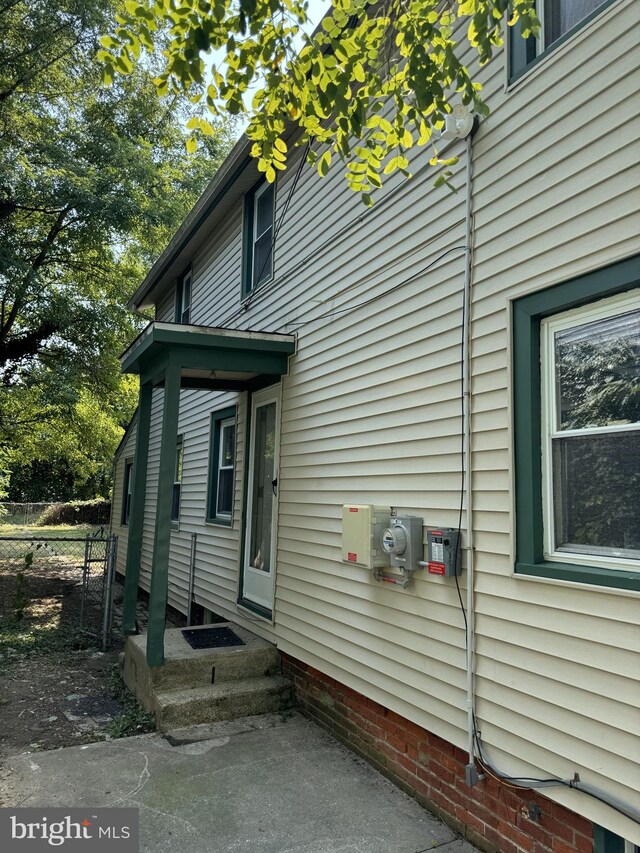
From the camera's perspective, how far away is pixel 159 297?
12812 mm

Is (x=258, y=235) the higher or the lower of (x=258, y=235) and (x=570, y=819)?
the higher

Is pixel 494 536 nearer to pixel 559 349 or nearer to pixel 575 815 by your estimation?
pixel 559 349

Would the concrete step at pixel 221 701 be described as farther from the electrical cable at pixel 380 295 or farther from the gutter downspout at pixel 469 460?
the electrical cable at pixel 380 295

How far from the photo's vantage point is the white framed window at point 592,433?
9.41 ft

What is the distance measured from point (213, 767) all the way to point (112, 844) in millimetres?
1043

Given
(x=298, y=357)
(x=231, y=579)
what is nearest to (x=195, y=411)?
(x=231, y=579)

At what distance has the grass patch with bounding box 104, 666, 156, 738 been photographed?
505 cm

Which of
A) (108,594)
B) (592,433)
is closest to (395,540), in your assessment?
(592,433)

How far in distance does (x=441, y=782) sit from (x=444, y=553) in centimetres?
144

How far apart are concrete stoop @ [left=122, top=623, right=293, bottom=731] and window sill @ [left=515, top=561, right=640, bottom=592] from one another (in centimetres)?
318

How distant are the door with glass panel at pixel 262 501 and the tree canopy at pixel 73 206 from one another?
6.95 meters

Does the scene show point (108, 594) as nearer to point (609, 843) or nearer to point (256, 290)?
point (256, 290)

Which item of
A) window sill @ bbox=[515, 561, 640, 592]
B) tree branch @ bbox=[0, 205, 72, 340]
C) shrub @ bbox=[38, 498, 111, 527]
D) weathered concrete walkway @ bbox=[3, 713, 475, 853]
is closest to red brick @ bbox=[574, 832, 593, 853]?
weathered concrete walkway @ bbox=[3, 713, 475, 853]

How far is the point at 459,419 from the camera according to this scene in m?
3.84
